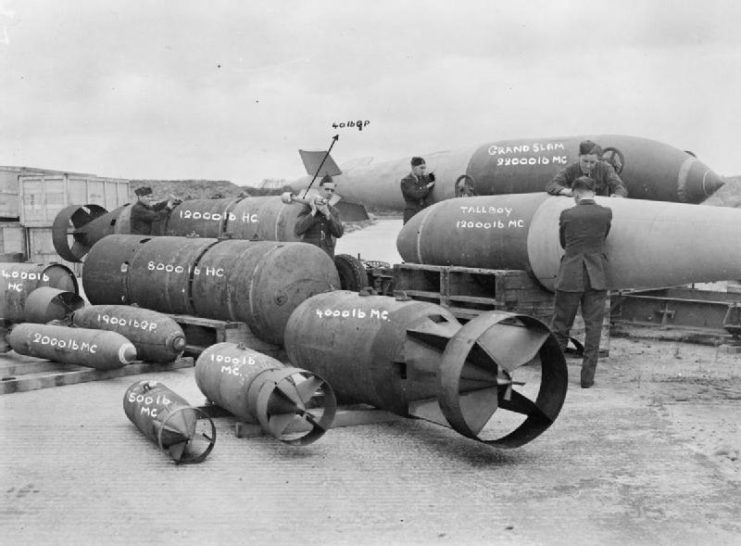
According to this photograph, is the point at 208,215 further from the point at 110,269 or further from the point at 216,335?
the point at 216,335

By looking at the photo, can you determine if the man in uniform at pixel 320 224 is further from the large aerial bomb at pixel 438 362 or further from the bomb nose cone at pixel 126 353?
the large aerial bomb at pixel 438 362

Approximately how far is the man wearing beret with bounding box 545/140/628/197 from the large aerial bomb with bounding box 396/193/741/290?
24 cm

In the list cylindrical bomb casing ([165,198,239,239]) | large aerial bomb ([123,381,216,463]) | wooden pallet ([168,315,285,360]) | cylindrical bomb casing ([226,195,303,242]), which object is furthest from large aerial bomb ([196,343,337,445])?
cylindrical bomb casing ([165,198,239,239])

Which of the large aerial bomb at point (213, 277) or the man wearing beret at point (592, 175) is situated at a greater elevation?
the man wearing beret at point (592, 175)

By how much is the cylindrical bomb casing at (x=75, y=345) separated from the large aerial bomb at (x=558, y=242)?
3.39 m

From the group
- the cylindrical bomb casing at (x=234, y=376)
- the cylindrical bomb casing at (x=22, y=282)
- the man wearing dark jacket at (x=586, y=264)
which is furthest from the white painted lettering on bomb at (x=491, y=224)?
the cylindrical bomb casing at (x=22, y=282)

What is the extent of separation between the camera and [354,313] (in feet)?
17.0

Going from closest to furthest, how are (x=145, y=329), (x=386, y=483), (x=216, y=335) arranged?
(x=386, y=483) < (x=145, y=329) < (x=216, y=335)

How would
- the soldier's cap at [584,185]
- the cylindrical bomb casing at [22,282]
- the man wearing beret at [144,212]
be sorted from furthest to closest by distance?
the man wearing beret at [144,212] → the cylindrical bomb casing at [22,282] → the soldier's cap at [584,185]

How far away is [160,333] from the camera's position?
21.1 ft

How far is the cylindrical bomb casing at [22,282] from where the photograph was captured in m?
8.02

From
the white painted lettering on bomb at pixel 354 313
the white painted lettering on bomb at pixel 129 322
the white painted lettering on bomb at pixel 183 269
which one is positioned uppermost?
the white painted lettering on bomb at pixel 183 269

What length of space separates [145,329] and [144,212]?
3389 mm

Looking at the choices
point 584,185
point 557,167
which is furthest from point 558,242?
point 557,167
